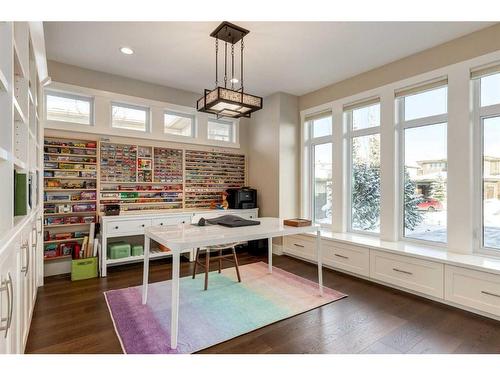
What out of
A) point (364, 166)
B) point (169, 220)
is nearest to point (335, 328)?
point (364, 166)

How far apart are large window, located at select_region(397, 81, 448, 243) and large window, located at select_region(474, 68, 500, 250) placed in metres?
0.34

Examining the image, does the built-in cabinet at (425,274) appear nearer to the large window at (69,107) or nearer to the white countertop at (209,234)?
the white countertop at (209,234)

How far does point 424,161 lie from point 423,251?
1.11 metres

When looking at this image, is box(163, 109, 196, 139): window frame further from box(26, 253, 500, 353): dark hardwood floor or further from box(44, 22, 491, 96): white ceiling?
box(26, 253, 500, 353): dark hardwood floor

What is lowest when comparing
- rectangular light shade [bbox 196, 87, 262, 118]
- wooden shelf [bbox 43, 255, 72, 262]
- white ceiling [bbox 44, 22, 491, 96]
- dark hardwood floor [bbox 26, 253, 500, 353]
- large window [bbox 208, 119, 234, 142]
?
dark hardwood floor [bbox 26, 253, 500, 353]

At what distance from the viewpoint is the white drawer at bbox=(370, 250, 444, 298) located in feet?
8.97

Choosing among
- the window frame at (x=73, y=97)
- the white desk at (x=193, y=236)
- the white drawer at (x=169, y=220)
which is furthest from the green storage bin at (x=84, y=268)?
the window frame at (x=73, y=97)

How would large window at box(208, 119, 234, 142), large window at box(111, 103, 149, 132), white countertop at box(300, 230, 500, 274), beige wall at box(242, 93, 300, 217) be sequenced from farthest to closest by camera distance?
1. large window at box(208, 119, 234, 142)
2. beige wall at box(242, 93, 300, 217)
3. large window at box(111, 103, 149, 132)
4. white countertop at box(300, 230, 500, 274)

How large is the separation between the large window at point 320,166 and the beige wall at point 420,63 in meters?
0.39

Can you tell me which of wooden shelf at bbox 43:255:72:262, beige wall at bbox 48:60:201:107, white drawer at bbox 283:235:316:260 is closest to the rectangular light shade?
beige wall at bbox 48:60:201:107

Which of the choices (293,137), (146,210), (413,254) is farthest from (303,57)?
(146,210)
